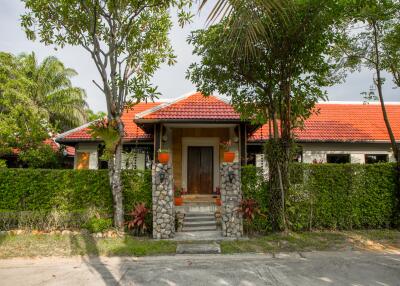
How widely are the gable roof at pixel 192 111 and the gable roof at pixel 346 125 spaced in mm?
2847

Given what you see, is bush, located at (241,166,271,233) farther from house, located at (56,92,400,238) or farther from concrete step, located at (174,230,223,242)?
concrete step, located at (174,230,223,242)

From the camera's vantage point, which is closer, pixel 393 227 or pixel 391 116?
pixel 393 227

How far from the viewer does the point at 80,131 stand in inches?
607

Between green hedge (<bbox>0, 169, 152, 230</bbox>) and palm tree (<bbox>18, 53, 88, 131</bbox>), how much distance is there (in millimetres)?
11850

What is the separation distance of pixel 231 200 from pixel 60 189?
19.2ft

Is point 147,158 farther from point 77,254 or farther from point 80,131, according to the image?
point 77,254

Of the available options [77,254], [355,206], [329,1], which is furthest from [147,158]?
[329,1]

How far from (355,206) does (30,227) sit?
34.7 ft

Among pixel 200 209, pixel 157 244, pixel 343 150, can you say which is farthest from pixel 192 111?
pixel 343 150

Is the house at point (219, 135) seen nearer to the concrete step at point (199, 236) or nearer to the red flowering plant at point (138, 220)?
the red flowering plant at point (138, 220)

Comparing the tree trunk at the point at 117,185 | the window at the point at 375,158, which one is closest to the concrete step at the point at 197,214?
the tree trunk at the point at 117,185

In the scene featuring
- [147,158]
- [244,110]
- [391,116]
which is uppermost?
[391,116]

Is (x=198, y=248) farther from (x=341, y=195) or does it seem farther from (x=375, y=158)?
(x=375, y=158)

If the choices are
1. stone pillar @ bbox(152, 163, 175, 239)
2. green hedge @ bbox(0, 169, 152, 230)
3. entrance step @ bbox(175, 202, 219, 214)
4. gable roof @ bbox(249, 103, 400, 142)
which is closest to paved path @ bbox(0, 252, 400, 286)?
stone pillar @ bbox(152, 163, 175, 239)
